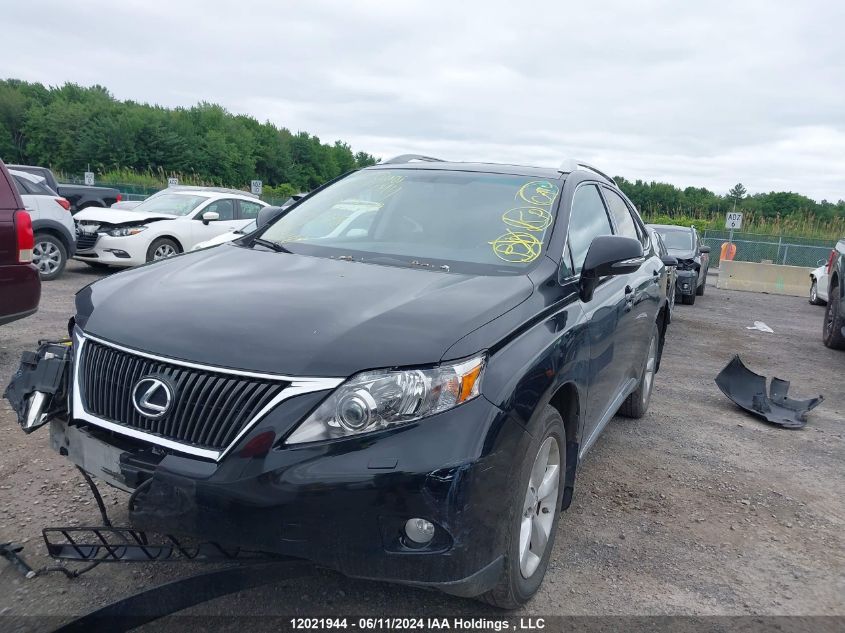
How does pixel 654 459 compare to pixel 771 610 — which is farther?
pixel 654 459

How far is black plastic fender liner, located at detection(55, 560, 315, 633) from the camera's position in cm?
229

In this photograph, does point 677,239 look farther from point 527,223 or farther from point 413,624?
point 413,624

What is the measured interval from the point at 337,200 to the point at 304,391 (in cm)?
212

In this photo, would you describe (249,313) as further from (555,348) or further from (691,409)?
(691,409)

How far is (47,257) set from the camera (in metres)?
10.9

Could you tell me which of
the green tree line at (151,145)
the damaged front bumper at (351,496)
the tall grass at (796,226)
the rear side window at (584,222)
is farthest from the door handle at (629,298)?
the green tree line at (151,145)

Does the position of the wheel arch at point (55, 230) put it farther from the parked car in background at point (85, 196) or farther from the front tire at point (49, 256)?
the parked car in background at point (85, 196)

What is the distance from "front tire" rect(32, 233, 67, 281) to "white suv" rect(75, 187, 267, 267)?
0.77 m

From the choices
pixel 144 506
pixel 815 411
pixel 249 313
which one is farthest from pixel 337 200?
pixel 815 411

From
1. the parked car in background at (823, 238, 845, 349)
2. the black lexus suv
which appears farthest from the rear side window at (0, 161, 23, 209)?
the parked car in background at (823, 238, 845, 349)

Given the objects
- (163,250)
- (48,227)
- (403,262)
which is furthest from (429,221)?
(163,250)

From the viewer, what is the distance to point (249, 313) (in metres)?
2.54

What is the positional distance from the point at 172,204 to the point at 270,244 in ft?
32.8

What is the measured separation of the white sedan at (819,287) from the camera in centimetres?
A: 1470
